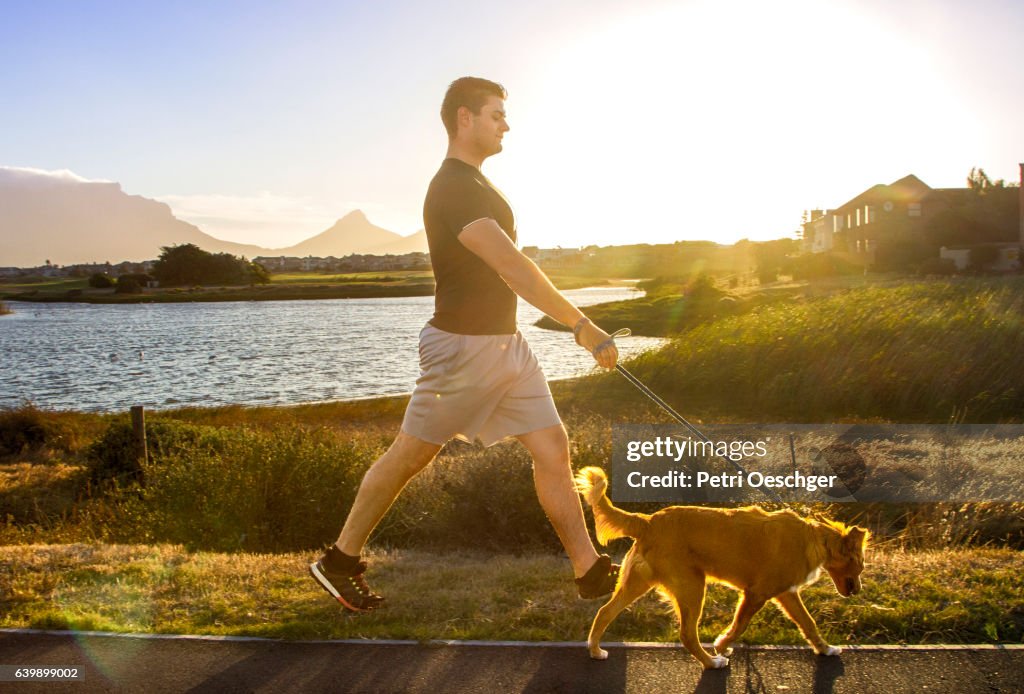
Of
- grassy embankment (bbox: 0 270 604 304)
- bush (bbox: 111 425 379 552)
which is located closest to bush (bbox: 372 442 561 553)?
bush (bbox: 111 425 379 552)

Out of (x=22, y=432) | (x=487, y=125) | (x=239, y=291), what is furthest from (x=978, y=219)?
(x=239, y=291)

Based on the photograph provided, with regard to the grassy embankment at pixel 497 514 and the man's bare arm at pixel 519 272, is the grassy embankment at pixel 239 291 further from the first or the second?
the man's bare arm at pixel 519 272

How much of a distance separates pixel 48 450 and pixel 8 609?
1612 centimetres

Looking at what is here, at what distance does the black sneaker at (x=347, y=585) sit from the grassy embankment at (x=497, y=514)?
111 mm

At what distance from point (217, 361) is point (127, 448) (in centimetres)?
2986

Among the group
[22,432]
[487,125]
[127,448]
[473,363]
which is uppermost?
[487,125]

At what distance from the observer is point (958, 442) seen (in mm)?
9945

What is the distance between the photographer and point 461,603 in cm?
464

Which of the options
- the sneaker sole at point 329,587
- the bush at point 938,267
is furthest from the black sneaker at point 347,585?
the bush at point 938,267

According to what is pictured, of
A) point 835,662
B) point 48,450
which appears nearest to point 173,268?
point 48,450

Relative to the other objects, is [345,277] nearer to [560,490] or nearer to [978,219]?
[978,219]

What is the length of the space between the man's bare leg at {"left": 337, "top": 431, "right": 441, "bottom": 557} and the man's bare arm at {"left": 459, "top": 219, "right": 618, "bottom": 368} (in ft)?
2.97

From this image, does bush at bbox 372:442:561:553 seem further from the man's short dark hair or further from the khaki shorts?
the man's short dark hair

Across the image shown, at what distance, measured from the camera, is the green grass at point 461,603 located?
4.17 m
